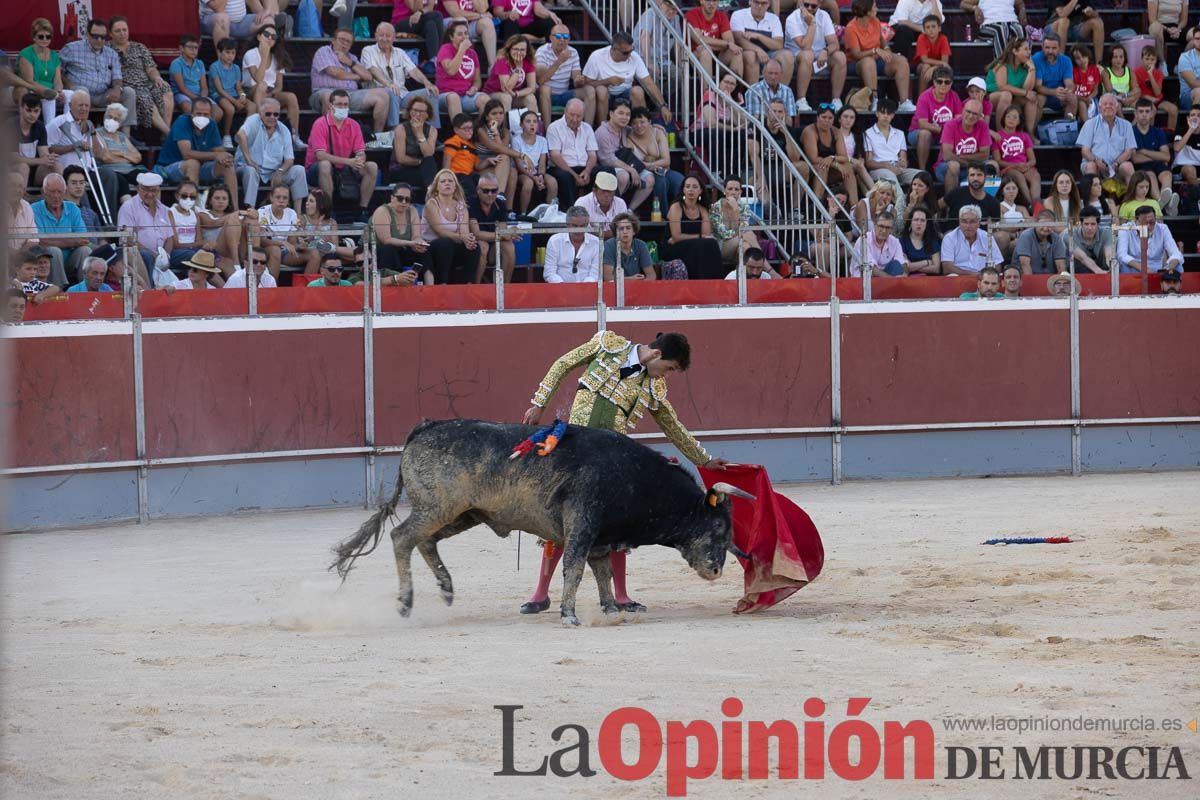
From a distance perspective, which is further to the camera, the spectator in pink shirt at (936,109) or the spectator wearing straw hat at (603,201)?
the spectator in pink shirt at (936,109)

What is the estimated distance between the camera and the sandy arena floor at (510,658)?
4.73 m

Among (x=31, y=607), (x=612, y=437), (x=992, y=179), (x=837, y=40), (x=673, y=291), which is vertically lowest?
(x=31, y=607)

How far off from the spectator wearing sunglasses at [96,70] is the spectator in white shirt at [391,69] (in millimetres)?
2150

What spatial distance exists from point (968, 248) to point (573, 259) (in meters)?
3.37

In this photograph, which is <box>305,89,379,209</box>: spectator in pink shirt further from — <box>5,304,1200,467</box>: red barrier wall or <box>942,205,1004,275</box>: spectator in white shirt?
<box>942,205,1004,275</box>: spectator in white shirt

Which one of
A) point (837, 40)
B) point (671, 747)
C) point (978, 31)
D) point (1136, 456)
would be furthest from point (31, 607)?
point (978, 31)

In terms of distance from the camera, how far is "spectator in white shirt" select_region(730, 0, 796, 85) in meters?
15.5

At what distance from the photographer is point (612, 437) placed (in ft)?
23.9

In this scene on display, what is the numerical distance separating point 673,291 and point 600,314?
622 mm

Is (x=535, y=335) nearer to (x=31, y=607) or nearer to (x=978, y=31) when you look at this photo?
(x=31, y=607)

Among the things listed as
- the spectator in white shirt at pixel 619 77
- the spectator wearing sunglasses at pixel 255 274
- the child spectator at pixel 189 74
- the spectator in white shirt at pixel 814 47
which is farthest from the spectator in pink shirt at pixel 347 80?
the spectator in white shirt at pixel 814 47

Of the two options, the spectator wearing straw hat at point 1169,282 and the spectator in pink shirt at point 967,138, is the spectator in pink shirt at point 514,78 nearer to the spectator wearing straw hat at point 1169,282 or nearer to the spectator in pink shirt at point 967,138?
the spectator in pink shirt at point 967,138

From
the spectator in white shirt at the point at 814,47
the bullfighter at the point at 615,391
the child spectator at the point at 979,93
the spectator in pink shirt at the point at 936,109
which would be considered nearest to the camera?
the bullfighter at the point at 615,391

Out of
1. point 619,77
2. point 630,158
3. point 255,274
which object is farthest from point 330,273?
point 619,77
